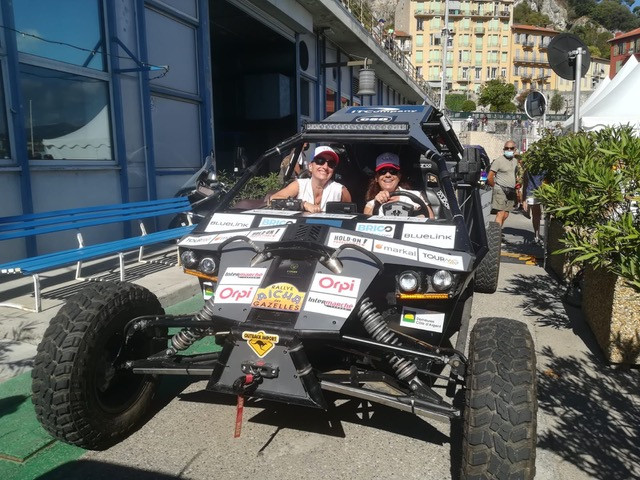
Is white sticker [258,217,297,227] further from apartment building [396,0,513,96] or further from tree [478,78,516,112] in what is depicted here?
apartment building [396,0,513,96]

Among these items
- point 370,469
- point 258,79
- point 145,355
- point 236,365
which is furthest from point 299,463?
point 258,79

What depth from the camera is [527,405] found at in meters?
2.53

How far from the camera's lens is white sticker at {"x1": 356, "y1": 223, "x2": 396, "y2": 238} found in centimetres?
359

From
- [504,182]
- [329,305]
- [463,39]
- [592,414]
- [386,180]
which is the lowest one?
[592,414]

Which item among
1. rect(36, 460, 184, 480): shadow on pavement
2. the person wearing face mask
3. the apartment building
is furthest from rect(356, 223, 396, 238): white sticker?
the apartment building

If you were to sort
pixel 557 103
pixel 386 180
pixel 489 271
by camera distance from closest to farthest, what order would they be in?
pixel 386 180 → pixel 489 271 → pixel 557 103

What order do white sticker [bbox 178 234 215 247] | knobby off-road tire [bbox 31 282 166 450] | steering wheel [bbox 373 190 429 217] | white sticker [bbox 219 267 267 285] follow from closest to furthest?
1. knobby off-road tire [bbox 31 282 166 450]
2. white sticker [bbox 219 267 267 285]
3. white sticker [bbox 178 234 215 247]
4. steering wheel [bbox 373 190 429 217]

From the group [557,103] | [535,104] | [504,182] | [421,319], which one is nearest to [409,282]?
[421,319]

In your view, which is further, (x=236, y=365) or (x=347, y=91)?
(x=347, y=91)

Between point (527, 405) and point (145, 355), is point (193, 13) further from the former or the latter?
point (527, 405)

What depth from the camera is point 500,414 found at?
2.52 metres

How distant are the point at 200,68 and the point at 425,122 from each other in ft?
23.8

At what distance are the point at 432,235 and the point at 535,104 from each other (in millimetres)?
7080

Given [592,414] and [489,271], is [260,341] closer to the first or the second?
[592,414]
